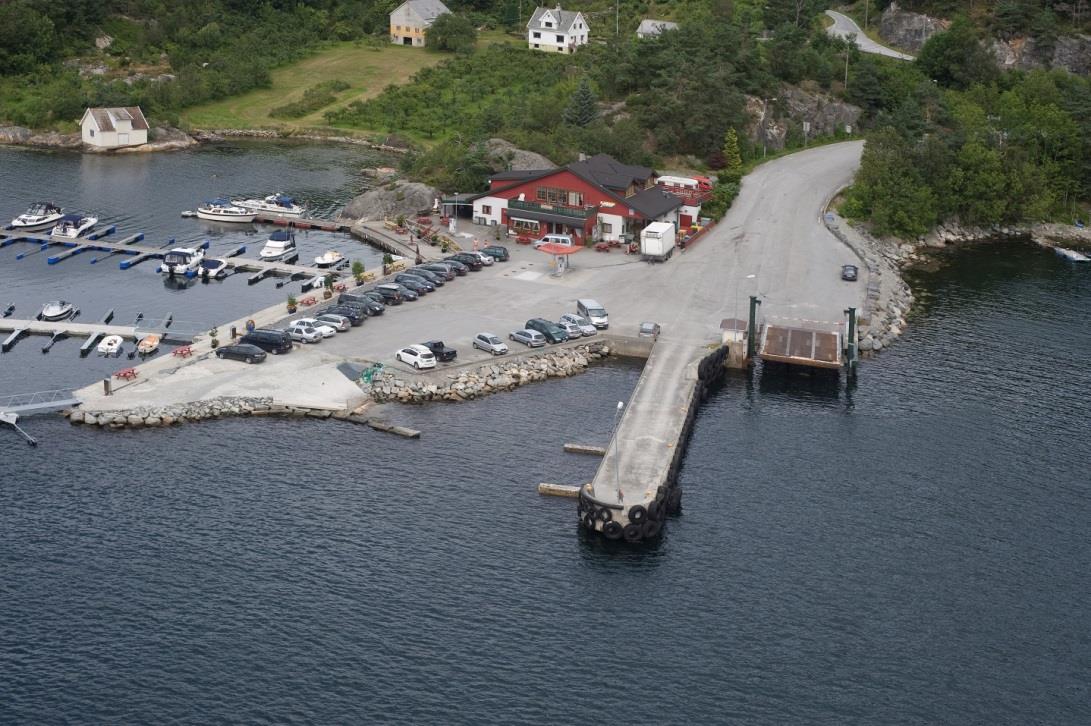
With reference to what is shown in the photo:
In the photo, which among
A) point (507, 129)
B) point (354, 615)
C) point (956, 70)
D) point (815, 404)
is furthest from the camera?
point (956, 70)

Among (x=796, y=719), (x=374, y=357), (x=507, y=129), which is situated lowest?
(x=796, y=719)

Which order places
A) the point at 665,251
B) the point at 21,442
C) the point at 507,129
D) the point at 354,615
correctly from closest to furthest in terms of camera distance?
the point at 354,615 → the point at 21,442 → the point at 665,251 → the point at 507,129

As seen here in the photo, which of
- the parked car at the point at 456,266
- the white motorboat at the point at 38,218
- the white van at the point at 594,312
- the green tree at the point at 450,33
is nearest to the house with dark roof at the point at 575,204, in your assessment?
the parked car at the point at 456,266

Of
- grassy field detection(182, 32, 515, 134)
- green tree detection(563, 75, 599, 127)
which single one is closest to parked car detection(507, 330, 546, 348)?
green tree detection(563, 75, 599, 127)

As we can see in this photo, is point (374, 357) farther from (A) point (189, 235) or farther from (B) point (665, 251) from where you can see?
(A) point (189, 235)

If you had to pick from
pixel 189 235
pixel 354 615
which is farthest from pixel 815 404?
pixel 189 235

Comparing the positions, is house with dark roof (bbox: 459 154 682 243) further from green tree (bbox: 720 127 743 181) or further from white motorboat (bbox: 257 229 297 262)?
green tree (bbox: 720 127 743 181)

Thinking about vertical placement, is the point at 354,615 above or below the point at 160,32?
below
